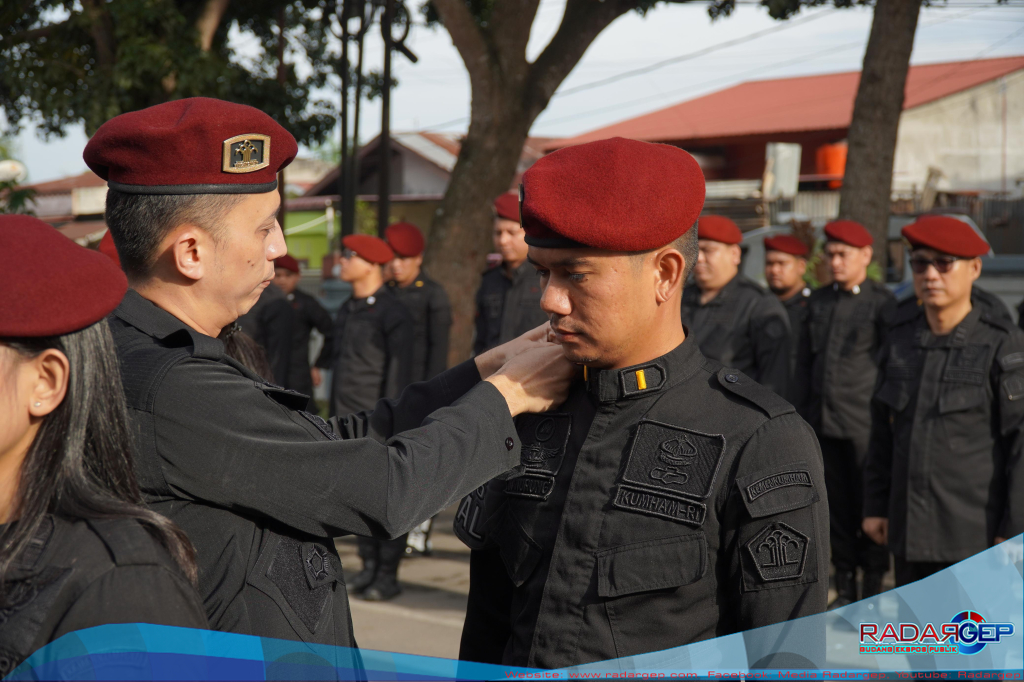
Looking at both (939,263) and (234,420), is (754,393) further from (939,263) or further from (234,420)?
(939,263)

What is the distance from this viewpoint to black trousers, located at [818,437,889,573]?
535cm

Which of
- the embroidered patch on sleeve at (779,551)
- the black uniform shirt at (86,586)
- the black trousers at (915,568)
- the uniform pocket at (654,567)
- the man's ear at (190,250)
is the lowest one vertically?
the black trousers at (915,568)

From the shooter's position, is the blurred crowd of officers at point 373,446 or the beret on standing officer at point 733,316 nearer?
the blurred crowd of officers at point 373,446

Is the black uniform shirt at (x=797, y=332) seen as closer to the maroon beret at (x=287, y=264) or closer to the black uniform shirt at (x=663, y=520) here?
the maroon beret at (x=287, y=264)

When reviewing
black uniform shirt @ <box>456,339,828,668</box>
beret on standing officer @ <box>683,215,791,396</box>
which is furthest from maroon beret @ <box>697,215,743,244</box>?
black uniform shirt @ <box>456,339,828,668</box>

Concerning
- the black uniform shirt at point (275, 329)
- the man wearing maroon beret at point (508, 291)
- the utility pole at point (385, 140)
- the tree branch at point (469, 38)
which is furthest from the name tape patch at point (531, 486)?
the utility pole at point (385, 140)

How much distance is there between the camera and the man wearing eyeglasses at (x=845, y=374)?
18.1 ft

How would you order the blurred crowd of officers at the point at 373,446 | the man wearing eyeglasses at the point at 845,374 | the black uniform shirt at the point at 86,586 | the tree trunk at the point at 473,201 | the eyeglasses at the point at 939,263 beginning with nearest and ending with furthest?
the black uniform shirt at the point at 86,586
the blurred crowd of officers at the point at 373,446
the eyeglasses at the point at 939,263
the man wearing eyeglasses at the point at 845,374
the tree trunk at the point at 473,201

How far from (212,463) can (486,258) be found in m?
8.91

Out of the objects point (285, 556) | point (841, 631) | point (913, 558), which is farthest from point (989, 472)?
point (285, 556)

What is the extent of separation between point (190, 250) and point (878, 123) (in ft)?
28.3

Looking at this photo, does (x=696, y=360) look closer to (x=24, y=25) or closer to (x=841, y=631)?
(x=841, y=631)

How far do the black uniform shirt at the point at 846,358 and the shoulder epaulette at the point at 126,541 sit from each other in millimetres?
5115

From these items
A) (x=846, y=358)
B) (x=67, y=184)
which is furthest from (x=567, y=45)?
(x=67, y=184)
